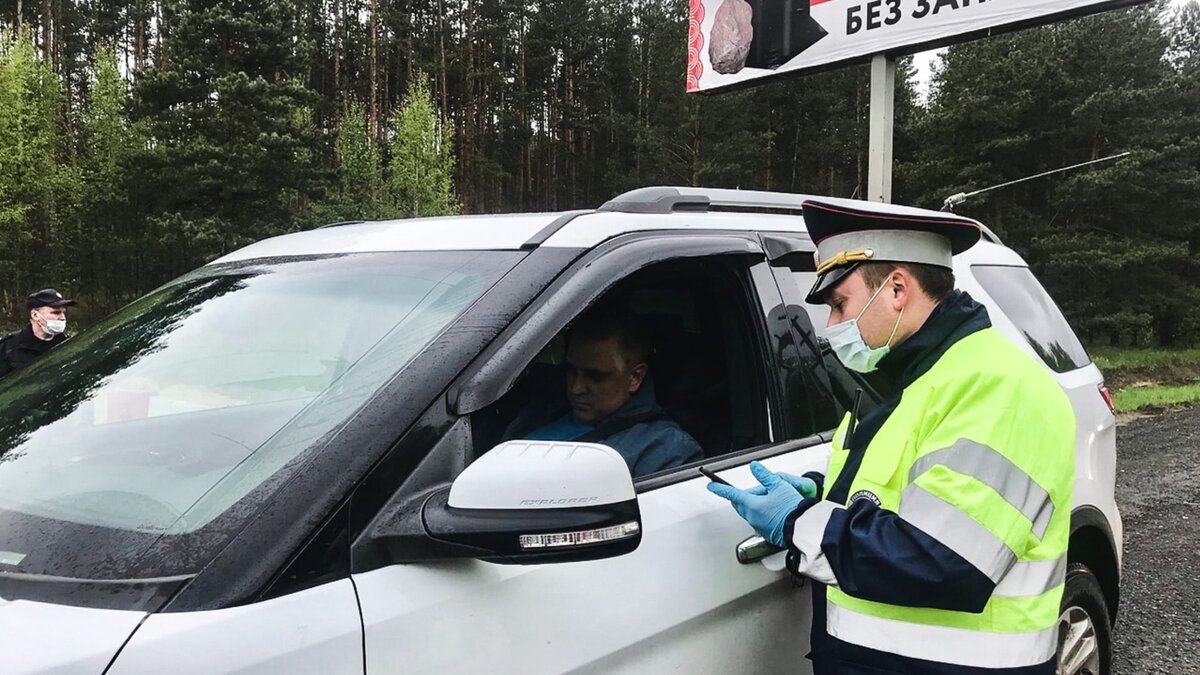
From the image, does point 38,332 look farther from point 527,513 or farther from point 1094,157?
point 1094,157

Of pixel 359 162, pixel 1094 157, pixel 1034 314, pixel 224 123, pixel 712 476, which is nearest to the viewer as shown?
pixel 712 476

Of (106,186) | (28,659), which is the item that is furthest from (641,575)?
(106,186)

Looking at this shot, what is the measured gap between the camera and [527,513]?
1266 mm

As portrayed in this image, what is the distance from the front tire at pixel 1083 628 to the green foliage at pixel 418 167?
3426 centimetres

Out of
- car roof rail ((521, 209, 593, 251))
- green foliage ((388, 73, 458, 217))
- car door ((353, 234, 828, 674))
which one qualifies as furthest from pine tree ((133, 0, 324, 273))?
car door ((353, 234, 828, 674))

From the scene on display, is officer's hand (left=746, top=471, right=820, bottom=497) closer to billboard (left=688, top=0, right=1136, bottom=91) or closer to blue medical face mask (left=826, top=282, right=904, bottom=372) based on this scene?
blue medical face mask (left=826, top=282, right=904, bottom=372)

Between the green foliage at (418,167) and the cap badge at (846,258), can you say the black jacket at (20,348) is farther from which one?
the green foliage at (418,167)

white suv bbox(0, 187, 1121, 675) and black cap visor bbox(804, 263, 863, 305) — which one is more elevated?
black cap visor bbox(804, 263, 863, 305)

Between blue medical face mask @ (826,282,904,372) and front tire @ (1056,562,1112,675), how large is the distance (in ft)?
4.17

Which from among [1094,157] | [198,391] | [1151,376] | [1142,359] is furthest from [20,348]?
[1094,157]

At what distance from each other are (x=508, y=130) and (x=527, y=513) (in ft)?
162

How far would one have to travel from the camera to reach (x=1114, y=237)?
29.9 meters

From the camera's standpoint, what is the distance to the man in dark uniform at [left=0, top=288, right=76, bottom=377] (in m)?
6.42

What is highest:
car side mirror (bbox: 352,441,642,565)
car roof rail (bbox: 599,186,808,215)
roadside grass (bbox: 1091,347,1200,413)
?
car roof rail (bbox: 599,186,808,215)
